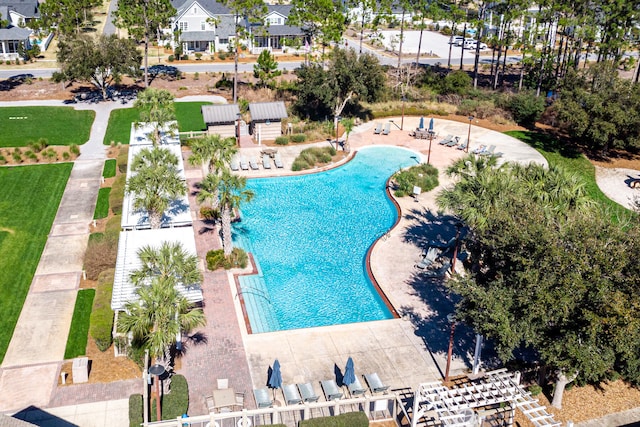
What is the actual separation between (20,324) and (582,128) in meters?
38.4

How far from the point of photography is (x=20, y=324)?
25.7 metres

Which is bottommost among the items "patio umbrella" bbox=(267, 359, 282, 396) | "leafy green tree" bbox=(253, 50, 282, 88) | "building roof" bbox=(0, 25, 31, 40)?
"patio umbrella" bbox=(267, 359, 282, 396)

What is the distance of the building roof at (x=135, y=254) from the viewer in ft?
78.1

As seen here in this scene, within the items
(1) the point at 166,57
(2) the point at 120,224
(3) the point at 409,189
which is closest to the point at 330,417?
(2) the point at 120,224

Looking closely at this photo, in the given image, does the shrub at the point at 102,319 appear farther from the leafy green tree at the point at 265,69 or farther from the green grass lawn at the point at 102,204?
the leafy green tree at the point at 265,69

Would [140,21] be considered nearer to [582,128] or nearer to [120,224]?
[120,224]

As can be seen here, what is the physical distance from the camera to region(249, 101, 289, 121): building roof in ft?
157

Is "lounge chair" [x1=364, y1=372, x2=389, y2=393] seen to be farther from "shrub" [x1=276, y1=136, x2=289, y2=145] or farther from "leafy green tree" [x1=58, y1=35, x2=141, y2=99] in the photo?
"leafy green tree" [x1=58, y1=35, x2=141, y2=99]

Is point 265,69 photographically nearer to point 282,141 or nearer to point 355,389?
point 282,141

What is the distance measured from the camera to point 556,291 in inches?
739

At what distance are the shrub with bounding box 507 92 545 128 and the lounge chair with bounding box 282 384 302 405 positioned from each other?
40311mm

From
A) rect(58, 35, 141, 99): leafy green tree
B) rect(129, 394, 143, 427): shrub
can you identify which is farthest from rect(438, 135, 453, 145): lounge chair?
rect(129, 394, 143, 427): shrub

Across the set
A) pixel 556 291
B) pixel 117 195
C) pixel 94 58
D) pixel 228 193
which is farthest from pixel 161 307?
pixel 94 58

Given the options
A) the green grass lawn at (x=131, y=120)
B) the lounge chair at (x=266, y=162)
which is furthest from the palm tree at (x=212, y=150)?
the green grass lawn at (x=131, y=120)
